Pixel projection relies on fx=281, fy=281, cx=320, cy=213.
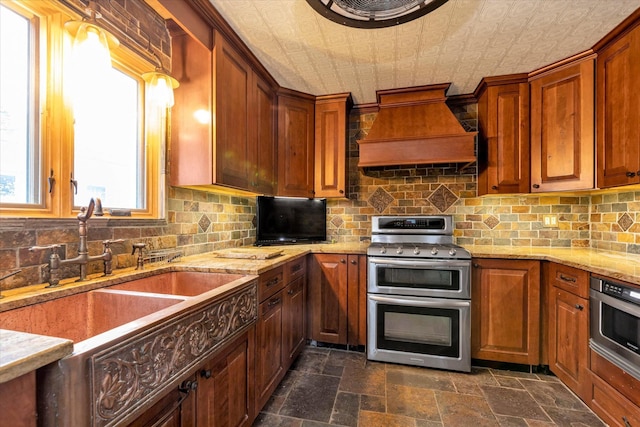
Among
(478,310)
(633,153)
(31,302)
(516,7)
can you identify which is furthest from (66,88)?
(633,153)

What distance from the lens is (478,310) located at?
2.24 m

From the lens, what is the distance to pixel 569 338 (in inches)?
75.5

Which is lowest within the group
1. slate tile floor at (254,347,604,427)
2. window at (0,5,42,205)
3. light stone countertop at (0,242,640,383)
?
slate tile floor at (254,347,604,427)

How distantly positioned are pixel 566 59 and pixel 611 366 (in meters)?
2.10

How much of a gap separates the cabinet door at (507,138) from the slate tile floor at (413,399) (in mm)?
1522

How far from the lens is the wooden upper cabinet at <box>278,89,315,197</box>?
106 inches

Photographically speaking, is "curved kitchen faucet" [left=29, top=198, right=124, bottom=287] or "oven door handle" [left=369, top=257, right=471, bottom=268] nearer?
"curved kitchen faucet" [left=29, top=198, right=124, bottom=287]

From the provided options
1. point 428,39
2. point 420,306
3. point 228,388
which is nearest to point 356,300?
point 420,306

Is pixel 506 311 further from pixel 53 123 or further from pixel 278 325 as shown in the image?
pixel 53 123

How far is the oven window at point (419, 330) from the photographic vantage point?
2.20 m

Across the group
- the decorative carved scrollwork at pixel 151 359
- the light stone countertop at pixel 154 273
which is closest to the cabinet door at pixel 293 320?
the light stone countertop at pixel 154 273

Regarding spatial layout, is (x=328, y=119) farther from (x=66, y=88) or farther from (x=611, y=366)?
(x=611, y=366)

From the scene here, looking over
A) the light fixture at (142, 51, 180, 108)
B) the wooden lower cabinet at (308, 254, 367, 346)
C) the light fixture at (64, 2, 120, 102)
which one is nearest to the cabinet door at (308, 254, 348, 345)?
the wooden lower cabinet at (308, 254, 367, 346)

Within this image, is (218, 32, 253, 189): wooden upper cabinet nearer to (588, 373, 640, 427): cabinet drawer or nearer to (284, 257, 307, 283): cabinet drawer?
(284, 257, 307, 283): cabinet drawer
